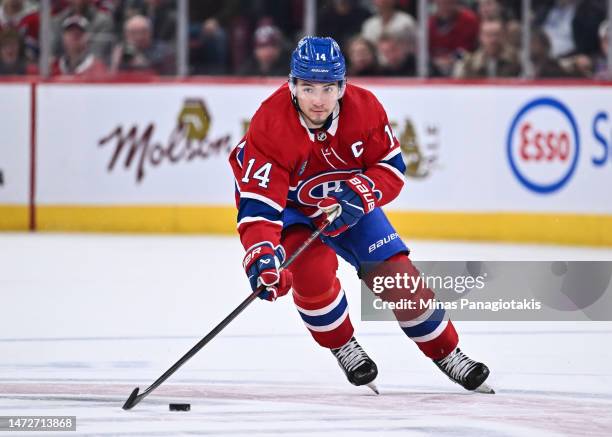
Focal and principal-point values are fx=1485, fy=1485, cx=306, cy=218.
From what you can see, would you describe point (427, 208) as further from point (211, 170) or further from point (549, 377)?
point (549, 377)

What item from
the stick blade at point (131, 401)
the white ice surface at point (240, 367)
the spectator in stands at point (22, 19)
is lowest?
Answer: the white ice surface at point (240, 367)

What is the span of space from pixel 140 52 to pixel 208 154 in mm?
829

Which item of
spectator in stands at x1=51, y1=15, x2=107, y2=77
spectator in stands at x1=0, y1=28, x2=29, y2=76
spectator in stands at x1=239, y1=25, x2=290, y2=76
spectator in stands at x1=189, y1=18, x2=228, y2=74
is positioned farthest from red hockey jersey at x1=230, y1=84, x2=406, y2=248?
spectator in stands at x1=0, y1=28, x2=29, y2=76

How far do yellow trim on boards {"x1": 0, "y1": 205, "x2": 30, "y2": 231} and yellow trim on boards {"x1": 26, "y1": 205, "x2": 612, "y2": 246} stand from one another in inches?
3.4

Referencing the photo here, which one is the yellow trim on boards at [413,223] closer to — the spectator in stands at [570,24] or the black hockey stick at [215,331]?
the spectator in stands at [570,24]

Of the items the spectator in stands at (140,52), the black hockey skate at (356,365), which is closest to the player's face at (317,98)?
the black hockey skate at (356,365)

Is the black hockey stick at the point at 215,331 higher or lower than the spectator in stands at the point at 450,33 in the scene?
lower

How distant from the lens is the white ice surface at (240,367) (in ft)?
Answer: 13.4

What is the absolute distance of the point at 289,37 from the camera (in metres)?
9.87

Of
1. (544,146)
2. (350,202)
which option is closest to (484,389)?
(350,202)

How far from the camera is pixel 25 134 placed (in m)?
10.0

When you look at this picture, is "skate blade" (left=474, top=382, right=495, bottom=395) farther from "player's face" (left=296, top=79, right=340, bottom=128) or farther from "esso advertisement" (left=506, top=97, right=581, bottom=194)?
"esso advertisement" (left=506, top=97, right=581, bottom=194)

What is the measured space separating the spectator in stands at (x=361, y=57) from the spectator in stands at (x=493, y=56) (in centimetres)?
65

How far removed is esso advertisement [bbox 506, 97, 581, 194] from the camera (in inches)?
369
